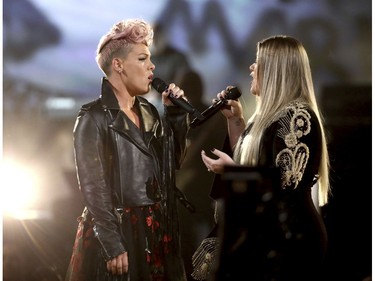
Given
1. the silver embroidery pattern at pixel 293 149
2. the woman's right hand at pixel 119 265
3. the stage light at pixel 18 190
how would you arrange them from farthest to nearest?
the stage light at pixel 18 190
the woman's right hand at pixel 119 265
the silver embroidery pattern at pixel 293 149

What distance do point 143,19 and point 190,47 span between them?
0.21 metres

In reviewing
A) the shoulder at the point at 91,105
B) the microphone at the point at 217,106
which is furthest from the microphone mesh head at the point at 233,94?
the shoulder at the point at 91,105

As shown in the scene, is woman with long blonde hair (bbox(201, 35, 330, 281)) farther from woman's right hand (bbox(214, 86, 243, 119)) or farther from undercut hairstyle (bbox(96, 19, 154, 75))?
undercut hairstyle (bbox(96, 19, 154, 75))

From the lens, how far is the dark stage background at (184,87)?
2535 mm

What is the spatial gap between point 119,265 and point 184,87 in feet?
2.32

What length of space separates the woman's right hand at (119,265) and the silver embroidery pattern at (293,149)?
0.61 meters

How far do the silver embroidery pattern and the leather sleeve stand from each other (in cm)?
61

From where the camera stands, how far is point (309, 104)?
2.29m

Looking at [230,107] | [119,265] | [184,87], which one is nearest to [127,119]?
[184,87]

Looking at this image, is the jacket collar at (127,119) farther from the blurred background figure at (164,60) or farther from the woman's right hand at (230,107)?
the woman's right hand at (230,107)

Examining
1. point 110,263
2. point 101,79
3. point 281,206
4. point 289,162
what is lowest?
point 110,263

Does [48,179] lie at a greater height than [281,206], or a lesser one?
greater

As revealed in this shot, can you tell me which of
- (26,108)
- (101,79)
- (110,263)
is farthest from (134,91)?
(110,263)

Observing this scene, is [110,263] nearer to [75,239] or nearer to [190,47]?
[75,239]
